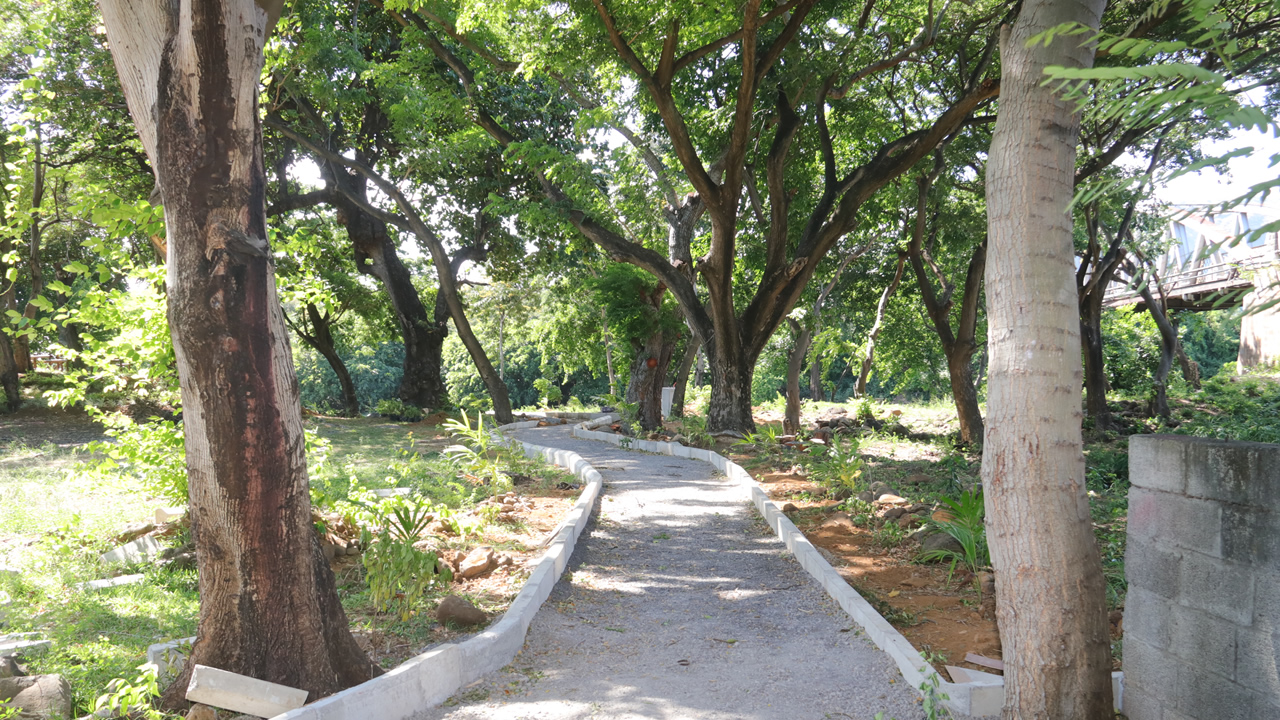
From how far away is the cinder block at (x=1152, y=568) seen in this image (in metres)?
3.38

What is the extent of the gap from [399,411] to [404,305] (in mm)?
3002

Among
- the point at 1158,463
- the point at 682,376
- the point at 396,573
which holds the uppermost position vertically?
the point at 682,376

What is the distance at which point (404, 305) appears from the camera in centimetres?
2162

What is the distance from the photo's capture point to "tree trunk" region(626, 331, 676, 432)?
60.3 feet

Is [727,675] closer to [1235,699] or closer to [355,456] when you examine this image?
[1235,699]

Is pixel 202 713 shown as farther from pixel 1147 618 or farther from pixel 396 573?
pixel 1147 618

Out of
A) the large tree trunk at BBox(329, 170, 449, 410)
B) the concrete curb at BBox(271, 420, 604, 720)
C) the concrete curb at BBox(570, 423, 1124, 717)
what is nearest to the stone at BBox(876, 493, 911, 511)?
the concrete curb at BBox(570, 423, 1124, 717)

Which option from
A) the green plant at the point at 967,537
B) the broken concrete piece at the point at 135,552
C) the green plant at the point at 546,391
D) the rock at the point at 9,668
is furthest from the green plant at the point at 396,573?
the green plant at the point at 546,391

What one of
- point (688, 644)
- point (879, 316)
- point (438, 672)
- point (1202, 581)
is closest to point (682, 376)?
point (879, 316)

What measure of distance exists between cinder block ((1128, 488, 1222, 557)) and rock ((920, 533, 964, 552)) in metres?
2.67

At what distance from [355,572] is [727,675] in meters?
2.96

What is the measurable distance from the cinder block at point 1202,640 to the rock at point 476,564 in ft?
14.3

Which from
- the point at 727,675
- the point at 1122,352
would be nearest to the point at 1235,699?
the point at 727,675

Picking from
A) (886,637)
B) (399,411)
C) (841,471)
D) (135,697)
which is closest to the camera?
(135,697)
